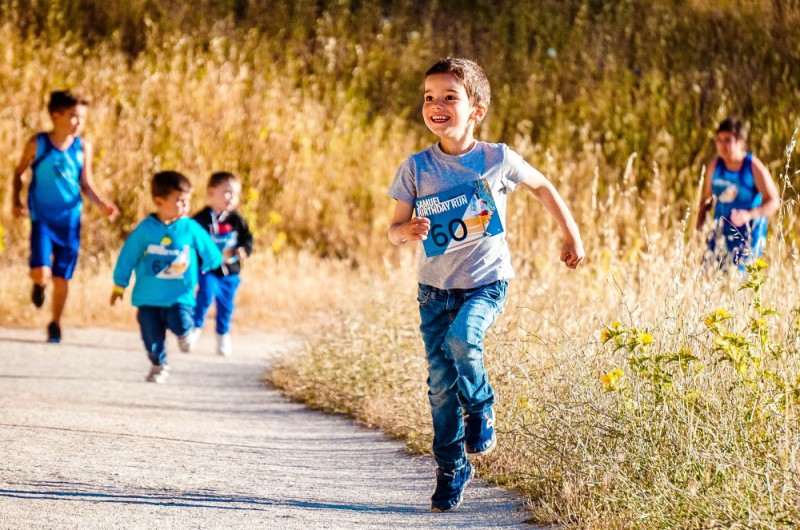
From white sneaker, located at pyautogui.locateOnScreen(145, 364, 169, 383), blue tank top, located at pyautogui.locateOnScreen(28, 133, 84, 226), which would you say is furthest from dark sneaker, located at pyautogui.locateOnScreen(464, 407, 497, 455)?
blue tank top, located at pyautogui.locateOnScreen(28, 133, 84, 226)

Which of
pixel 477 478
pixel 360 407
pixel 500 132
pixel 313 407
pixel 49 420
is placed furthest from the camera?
pixel 500 132

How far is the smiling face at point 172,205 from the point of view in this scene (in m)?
8.23

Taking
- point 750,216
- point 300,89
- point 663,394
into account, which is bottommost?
point 663,394

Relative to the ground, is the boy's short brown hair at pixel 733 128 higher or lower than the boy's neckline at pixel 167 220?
higher

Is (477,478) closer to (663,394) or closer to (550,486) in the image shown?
(550,486)

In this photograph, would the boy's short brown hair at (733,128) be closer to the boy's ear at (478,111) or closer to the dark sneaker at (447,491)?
the boy's ear at (478,111)

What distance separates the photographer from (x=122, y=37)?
56.7 feet

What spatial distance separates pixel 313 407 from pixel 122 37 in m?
11.1

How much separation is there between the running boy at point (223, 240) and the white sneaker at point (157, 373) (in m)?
1.16

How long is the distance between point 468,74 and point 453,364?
112 centimetres

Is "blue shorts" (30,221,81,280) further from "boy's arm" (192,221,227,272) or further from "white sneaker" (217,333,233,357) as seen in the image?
"boy's arm" (192,221,227,272)

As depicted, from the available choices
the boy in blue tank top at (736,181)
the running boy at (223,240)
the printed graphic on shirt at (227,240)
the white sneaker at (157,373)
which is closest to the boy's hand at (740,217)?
the boy in blue tank top at (736,181)

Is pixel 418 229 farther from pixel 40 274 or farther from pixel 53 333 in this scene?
pixel 53 333

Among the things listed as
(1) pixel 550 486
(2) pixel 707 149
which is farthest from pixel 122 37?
(1) pixel 550 486
